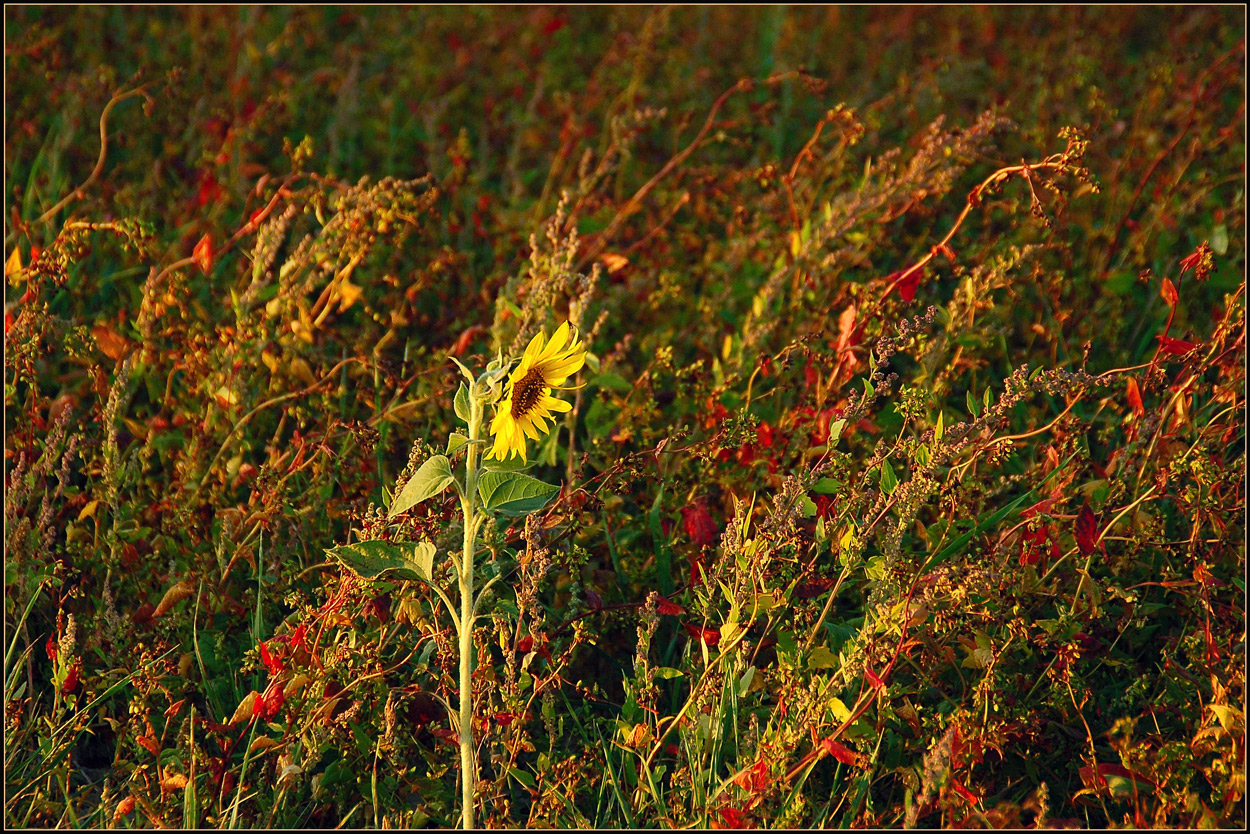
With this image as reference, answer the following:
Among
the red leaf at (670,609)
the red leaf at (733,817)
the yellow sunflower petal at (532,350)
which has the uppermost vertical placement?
the yellow sunflower petal at (532,350)

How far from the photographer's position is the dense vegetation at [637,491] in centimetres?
181

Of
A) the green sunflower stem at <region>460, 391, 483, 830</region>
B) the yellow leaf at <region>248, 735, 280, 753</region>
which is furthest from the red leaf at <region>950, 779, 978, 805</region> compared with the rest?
the yellow leaf at <region>248, 735, 280, 753</region>

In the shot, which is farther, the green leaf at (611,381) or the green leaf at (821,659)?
the green leaf at (611,381)

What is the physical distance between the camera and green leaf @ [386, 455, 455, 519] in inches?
62.5

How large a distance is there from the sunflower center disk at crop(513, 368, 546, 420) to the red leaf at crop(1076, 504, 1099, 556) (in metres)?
1.09

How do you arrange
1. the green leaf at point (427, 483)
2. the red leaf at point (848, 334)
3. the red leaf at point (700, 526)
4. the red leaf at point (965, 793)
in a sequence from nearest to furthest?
the green leaf at point (427, 483), the red leaf at point (965, 793), the red leaf at point (700, 526), the red leaf at point (848, 334)

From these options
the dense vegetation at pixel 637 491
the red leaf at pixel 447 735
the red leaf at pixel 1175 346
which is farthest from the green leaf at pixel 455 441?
the red leaf at pixel 1175 346

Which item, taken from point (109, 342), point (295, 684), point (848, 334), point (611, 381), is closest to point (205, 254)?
point (109, 342)

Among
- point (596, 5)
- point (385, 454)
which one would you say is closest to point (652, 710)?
point (385, 454)

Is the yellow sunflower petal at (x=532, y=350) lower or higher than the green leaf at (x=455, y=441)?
higher

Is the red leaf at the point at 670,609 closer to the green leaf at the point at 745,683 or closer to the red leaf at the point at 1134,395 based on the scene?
the green leaf at the point at 745,683

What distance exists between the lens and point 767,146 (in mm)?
3859

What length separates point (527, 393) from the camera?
168 centimetres

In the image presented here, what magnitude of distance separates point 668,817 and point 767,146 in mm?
2717
